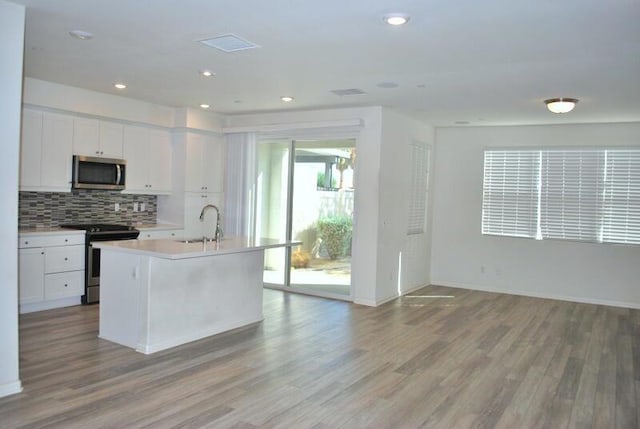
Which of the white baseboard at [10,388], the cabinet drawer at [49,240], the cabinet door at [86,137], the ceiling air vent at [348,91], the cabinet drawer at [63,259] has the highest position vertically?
the ceiling air vent at [348,91]

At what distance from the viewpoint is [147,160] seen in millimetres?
7012

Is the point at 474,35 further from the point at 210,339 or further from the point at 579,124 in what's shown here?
the point at 579,124

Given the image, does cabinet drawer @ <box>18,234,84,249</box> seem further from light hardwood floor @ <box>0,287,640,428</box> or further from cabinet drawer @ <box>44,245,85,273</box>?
light hardwood floor @ <box>0,287,640,428</box>

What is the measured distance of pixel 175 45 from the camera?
4.12 m

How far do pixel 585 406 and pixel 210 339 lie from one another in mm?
3206

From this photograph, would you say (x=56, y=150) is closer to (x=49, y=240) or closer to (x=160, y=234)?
(x=49, y=240)

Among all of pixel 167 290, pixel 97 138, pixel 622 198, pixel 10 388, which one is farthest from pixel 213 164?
pixel 622 198

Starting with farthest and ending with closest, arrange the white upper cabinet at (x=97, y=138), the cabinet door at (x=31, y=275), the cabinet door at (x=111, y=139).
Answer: the cabinet door at (x=111, y=139)
the white upper cabinet at (x=97, y=138)
the cabinet door at (x=31, y=275)

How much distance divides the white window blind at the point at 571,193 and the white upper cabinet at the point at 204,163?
487cm

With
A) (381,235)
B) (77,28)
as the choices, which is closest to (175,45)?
(77,28)

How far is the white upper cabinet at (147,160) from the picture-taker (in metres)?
6.79

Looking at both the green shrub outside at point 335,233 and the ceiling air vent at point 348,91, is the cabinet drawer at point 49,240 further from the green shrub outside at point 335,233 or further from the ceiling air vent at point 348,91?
the ceiling air vent at point 348,91

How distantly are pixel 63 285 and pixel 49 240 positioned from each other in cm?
55

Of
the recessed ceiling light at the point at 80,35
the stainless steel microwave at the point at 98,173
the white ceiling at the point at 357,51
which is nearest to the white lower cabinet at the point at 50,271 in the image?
the stainless steel microwave at the point at 98,173
